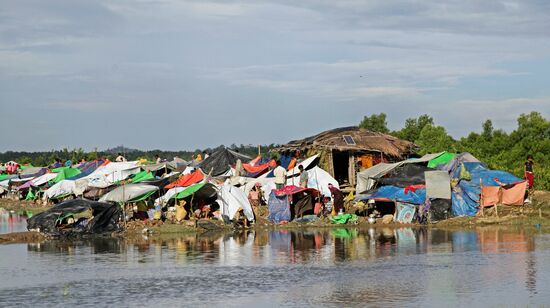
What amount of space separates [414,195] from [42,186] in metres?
29.9

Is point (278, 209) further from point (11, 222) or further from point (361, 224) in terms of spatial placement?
point (11, 222)

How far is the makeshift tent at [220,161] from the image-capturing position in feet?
128

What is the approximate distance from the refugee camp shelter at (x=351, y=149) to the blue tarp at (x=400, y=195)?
5.09 metres

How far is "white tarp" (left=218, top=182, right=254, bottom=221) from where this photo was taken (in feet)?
96.4

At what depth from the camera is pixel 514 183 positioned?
96.4 feet

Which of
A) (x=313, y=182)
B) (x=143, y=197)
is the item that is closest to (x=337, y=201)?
(x=313, y=182)

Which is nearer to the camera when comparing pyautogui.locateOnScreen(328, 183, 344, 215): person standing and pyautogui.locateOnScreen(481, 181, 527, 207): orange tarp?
pyautogui.locateOnScreen(481, 181, 527, 207): orange tarp

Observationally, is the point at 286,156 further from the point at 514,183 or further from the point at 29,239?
the point at 29,239

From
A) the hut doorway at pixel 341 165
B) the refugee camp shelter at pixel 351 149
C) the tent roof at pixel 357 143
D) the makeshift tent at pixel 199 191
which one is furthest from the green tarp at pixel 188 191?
Answer: the hut doorway at pixel 341 165

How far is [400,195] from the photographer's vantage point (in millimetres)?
29719

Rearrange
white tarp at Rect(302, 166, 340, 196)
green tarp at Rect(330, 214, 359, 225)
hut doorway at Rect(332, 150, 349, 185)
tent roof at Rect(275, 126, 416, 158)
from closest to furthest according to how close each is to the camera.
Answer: green tarp at Rect(330, 214, 359, 225) < white tarp at Rect(302, 166, 340, 196) < tent roof at Rect(275, 126, 416, 158) < hut doorway at Rect(332, 150, 349, 185)

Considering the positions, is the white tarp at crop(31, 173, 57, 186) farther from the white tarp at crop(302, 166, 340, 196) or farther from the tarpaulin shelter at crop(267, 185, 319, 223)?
the tarpaulin shelter at crop(267, 185, 319, 223)

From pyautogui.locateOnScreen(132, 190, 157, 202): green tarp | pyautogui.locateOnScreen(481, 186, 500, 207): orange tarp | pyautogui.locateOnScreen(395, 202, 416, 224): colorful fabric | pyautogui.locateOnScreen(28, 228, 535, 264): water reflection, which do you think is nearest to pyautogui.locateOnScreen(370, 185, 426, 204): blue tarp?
pyautogui.locateOnScreen(395, 202, 416, 224): colorful fabric

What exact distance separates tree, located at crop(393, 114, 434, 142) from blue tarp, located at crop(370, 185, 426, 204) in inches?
741
